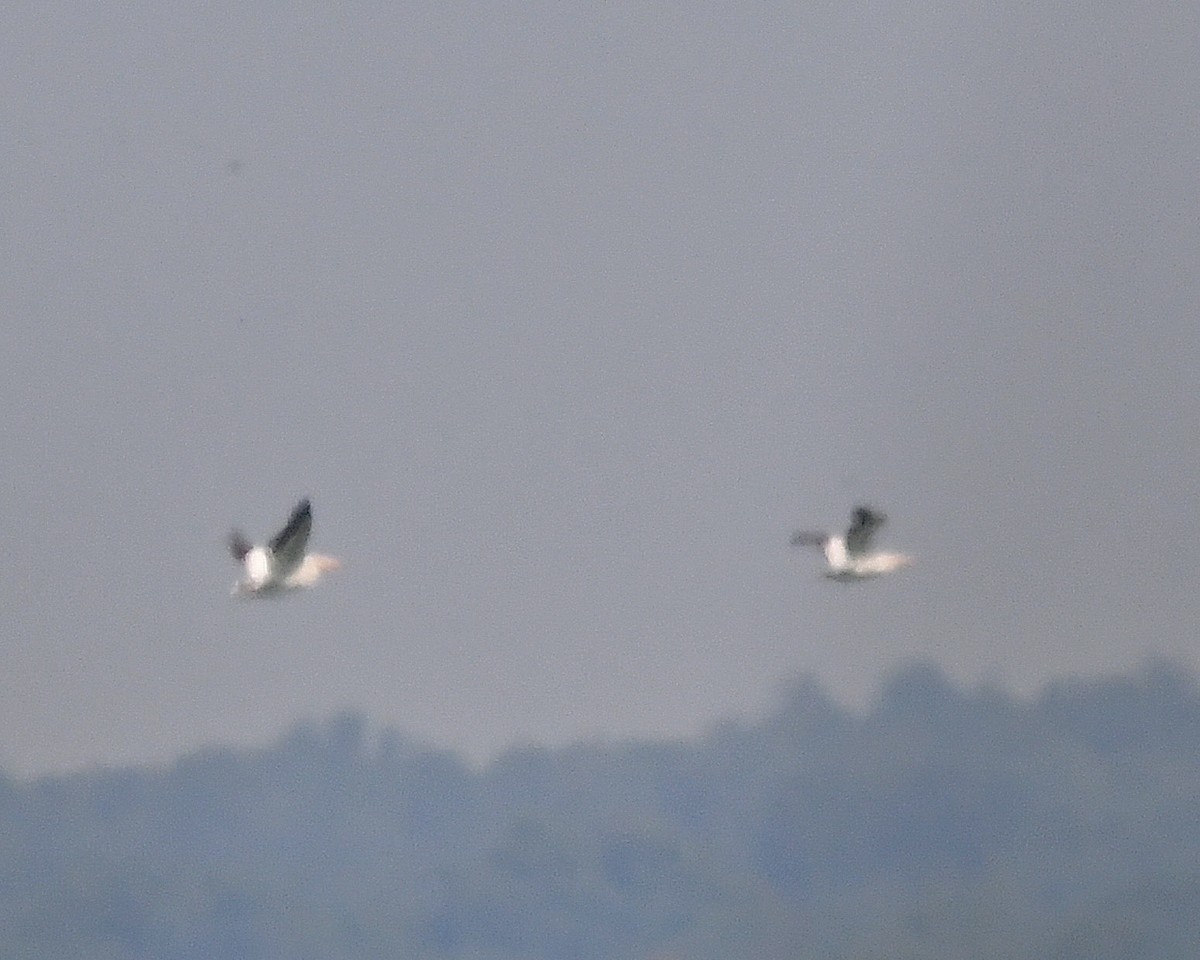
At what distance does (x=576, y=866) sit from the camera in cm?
1245

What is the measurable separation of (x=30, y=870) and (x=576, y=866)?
8.48ft

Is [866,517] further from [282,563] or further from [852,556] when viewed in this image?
[282,563]

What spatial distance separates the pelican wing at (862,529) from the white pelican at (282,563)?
7.57ft

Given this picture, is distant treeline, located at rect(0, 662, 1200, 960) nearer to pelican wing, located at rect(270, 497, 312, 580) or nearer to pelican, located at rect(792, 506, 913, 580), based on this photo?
pelican, located at rect(792, 506, 913, 580)

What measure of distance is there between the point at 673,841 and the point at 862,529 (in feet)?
5.85

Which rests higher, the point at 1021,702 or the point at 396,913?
the point at 1021,702

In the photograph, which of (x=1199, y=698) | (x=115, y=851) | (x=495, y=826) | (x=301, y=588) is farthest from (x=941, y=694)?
(x=115, y=851)

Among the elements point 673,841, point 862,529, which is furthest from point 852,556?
point 673,841

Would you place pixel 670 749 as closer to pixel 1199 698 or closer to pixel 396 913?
pixel 396 913

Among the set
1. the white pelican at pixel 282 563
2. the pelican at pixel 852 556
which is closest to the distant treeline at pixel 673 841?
the pelican at pixel 852 556

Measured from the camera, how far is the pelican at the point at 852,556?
39.4 ft

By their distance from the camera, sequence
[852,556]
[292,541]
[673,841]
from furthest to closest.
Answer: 1. [673,841]
2. [852,556]
3. [292,541]

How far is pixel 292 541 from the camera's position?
11500mm

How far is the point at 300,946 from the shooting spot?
12453 mm
